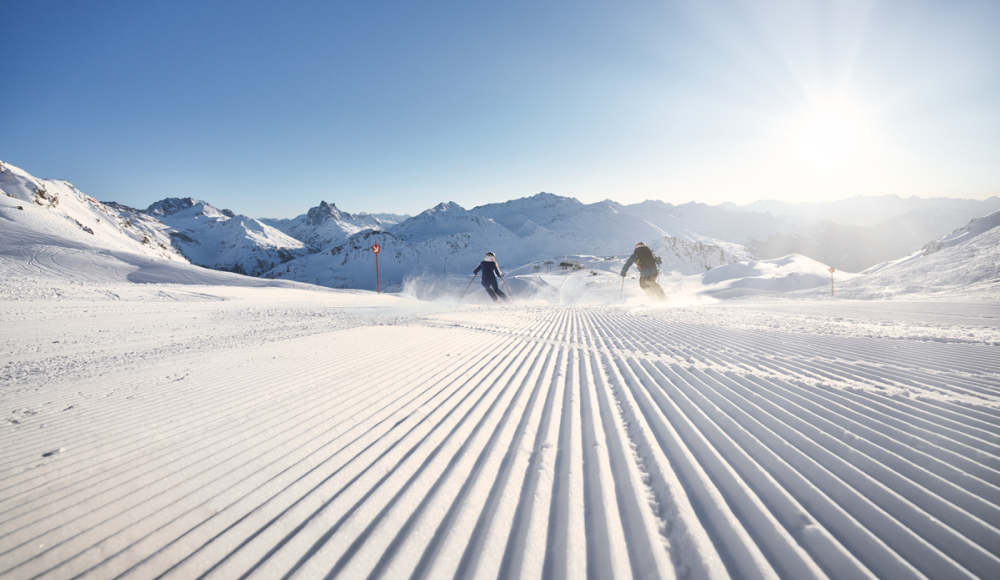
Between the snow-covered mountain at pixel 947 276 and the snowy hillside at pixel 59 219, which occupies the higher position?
the snowy hillside at pixel 59 219

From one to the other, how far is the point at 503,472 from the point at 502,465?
0.28ft

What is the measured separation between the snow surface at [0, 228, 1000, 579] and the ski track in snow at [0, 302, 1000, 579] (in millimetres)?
13

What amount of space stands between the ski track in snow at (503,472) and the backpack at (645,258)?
12.0m

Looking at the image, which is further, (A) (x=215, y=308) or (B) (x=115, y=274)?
(B) (x=115, y=274)

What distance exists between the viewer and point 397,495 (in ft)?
6.08

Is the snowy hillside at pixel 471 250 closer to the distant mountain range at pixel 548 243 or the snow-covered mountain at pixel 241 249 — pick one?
the distant mountain range at pixel 548 243

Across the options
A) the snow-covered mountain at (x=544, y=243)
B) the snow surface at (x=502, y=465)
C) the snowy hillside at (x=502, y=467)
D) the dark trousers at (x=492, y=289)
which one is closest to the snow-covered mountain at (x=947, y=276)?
the snow surface at (x=502, y=465)

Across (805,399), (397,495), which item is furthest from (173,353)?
(805,399)

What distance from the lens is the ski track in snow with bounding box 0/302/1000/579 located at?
56.2 inches

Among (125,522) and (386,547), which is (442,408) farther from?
(125,522)

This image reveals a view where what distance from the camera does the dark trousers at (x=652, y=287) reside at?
16.5 metres

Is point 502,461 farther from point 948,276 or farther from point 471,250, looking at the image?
point 471,250

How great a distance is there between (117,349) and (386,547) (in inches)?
259

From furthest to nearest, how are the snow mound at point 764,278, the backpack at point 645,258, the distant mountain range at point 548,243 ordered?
1. the distant mountain range at point 548,243
2. the snow mound at point 764,278
3. the backpack at point 645,258
